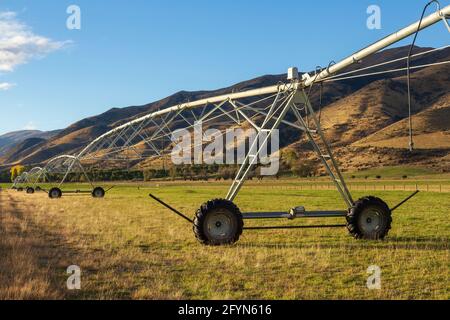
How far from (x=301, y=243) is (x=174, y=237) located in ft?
15.8

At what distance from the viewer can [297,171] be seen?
442 ft

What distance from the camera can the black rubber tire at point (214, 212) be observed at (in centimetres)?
1309

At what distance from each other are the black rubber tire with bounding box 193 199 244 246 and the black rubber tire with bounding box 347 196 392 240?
4.02 metres

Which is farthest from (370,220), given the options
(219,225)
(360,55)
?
(360,55)

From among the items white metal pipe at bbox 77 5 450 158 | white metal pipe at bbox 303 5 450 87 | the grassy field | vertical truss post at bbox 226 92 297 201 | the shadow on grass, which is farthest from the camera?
vertical truss post at bbox 226 92 297 201

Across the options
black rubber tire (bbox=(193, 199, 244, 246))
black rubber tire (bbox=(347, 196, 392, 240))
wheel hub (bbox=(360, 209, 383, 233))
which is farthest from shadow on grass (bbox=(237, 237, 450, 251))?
black rubber tire (bbox=(193, 199, 244, 246))

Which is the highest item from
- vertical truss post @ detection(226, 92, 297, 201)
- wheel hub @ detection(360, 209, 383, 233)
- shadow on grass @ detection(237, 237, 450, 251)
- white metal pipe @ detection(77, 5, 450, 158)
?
white metal pipe @ detection(77, 5, 450, 158)

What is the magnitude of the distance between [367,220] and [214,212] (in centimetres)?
547

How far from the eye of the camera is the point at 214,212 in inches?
518

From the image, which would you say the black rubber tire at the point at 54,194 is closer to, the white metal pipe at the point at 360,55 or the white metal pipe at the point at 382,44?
the white metal pipe at the point at 360,55

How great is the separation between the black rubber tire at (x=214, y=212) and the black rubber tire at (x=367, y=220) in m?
4.02

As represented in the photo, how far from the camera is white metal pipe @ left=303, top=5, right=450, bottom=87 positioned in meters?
9.20

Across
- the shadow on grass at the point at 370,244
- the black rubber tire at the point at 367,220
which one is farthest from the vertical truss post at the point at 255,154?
the black rubber tire at the point at 367,220

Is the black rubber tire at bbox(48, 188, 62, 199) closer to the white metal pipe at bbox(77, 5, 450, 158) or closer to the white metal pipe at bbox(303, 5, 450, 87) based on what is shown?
the white metal pipe at bbox(77, 5, 450, 158)
